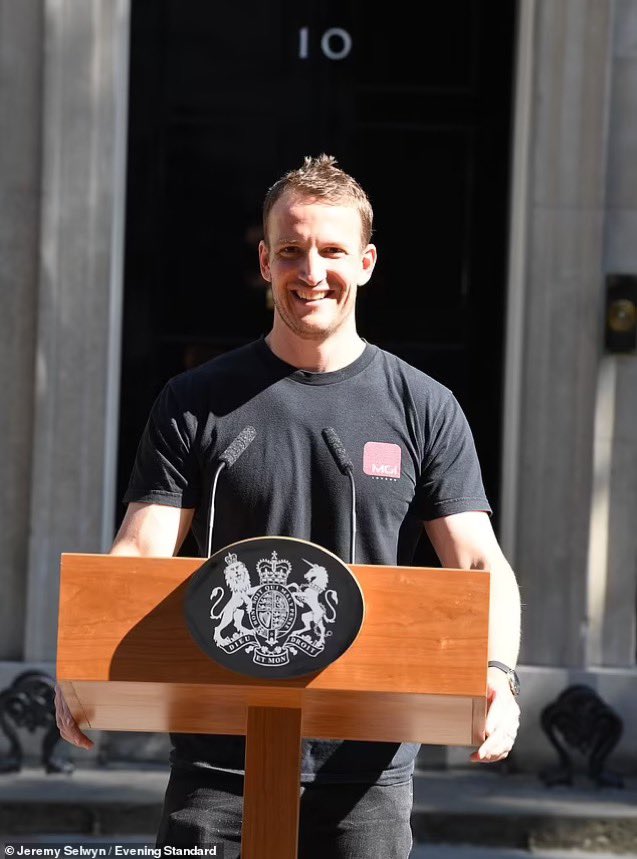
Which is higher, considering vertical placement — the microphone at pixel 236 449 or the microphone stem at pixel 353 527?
the microphone at pixel 236 449

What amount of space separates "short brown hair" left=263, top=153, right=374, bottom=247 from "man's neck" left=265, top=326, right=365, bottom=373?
0.22 meters

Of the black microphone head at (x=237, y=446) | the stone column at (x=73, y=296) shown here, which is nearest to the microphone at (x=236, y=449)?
the black microphone head at (x=237, y=446)

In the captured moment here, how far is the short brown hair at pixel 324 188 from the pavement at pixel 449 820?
351 centimetres

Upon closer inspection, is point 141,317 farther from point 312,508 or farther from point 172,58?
point 312,508

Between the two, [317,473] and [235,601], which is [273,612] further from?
[317,473]

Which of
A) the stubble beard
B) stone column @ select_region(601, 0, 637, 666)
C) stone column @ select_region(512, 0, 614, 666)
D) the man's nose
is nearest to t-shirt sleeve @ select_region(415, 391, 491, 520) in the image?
the stubble beard

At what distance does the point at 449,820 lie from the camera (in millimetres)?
5840

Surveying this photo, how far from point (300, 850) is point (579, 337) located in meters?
3.98

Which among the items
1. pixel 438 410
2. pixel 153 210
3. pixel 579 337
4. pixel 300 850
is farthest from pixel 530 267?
pixel 300 850

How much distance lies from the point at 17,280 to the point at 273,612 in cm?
455

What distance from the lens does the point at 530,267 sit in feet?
21.3

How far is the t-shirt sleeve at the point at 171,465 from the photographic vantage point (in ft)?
9.71

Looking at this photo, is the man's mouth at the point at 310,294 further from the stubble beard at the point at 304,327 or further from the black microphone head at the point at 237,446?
the black microphone head at the point at 237,446

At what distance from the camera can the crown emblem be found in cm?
221
